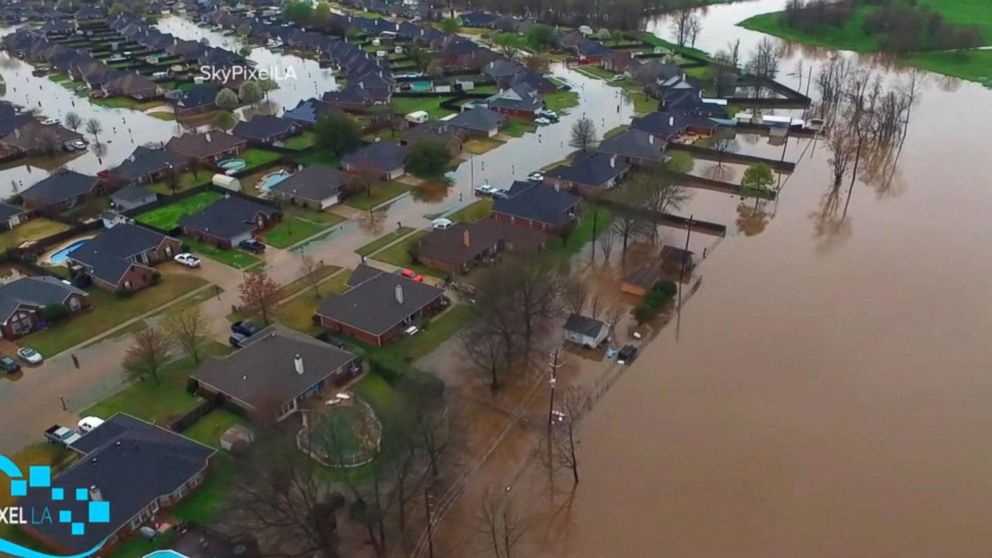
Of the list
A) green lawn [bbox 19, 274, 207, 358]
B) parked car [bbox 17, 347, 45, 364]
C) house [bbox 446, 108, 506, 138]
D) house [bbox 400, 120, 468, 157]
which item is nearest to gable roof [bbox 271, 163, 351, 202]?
house [bbox 400, 120, 468, 157]

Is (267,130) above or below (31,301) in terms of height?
below

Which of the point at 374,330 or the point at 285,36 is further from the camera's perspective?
the point at 285,36

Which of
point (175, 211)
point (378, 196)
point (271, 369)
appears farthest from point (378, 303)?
point (175, 211)

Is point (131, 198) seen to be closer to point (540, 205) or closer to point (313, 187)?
point (313, 187)

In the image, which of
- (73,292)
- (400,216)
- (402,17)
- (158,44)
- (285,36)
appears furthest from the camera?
(402,17)

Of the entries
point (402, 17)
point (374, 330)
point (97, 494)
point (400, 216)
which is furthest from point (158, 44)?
point (97, 494)

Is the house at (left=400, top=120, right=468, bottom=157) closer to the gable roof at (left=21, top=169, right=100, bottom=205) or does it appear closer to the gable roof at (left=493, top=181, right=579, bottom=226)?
the gable roof at (left=493, top=181, right=579, bottom=226)

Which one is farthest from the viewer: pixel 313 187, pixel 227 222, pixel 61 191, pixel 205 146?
pixel 205 146

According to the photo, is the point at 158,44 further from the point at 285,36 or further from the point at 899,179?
the point at 899,179
